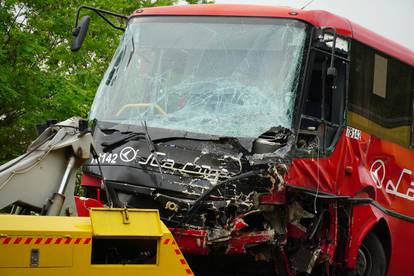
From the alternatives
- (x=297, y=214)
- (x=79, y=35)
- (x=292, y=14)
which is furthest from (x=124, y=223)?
(x=79, y=35)

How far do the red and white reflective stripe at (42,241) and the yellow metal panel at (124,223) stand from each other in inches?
5.9

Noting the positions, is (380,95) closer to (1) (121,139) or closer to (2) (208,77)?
(2) (208,77)

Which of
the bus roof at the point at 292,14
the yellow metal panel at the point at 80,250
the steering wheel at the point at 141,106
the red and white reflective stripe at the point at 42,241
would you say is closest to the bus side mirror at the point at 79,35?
the bus roof at the point at 292,14

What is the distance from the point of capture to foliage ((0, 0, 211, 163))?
50.2 feet

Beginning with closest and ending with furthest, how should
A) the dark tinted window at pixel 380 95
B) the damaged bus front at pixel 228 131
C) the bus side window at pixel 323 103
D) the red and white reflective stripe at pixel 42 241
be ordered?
the red and white reflective stripe at pixel 42 241
the damaged bus front at pixel 228 131
the bus side window at pixel 323 103
the dark tinted window at pixel 380 95

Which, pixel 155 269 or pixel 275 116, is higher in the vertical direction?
pixel 275 116

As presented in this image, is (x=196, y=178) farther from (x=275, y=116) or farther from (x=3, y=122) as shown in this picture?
(x=3, y=122)

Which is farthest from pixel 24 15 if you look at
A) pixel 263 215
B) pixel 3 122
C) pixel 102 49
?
pixel 263 215

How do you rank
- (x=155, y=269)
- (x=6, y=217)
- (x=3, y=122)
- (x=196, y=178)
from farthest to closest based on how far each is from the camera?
(x=3, y=122) < (x=196, y=178) < (x=155, y=269) < (x=6, y=217)

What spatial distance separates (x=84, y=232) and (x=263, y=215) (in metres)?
2.60

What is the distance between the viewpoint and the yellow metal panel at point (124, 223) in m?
6.17

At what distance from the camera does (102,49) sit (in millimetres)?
19578

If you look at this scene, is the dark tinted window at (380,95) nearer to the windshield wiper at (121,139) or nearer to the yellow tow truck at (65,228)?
the windshield wiper at (121,139)

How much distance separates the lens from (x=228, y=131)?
27.7 ft
